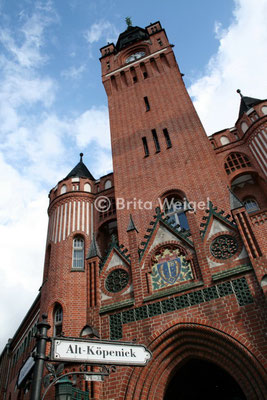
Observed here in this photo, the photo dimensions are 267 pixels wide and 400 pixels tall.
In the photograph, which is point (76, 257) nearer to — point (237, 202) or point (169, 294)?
point (169, 294)

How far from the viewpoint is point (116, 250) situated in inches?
500

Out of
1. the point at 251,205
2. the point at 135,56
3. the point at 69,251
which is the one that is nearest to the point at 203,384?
the point at 69,251

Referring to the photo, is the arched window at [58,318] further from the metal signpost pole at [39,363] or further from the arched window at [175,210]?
the metal signpost pole at [39,363]

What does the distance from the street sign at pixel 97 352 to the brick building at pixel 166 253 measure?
109 cm

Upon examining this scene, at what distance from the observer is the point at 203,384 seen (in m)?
12.8

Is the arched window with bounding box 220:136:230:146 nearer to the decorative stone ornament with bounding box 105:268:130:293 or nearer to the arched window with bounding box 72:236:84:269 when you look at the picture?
A: the arched window with bounding box 72:236:84:269

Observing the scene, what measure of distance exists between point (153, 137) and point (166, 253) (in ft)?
24.7

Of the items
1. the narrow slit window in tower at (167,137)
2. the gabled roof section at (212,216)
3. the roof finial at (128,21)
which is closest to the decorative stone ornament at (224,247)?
the gabled roof section at (212,216)

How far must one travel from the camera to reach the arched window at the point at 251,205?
15.5 meters

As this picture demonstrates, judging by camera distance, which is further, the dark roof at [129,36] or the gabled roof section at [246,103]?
the dark roof at [129,36]

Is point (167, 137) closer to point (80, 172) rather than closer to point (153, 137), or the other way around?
point (153, 137)

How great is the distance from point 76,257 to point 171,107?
30.3 ft

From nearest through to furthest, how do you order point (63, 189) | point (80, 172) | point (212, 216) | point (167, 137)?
point (212, 216) < point (167, 137) < point (63, 189) < point (80, 172)

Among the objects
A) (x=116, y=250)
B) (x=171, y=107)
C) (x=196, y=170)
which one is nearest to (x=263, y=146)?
(x=196, y=170)
